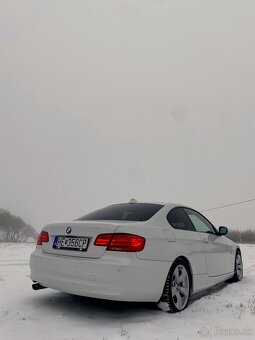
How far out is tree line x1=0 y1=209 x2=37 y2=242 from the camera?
68.4m

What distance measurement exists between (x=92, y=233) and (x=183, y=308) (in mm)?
1548

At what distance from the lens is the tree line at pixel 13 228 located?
68356 millimetres

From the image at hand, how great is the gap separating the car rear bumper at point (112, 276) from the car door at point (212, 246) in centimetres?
134

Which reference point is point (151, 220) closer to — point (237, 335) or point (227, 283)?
point (237, 335)

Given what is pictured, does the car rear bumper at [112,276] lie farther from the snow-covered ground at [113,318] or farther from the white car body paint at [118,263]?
the snow-covered ground at [113,318]

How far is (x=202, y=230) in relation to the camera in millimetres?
5430

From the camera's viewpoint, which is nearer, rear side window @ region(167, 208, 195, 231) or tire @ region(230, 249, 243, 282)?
rear side window @ region(167, 208, 195, 231)

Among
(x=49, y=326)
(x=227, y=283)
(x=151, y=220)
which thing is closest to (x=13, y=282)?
(x=49, y=326)

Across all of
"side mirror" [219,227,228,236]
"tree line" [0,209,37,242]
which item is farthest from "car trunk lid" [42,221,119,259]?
"tree line" [0,209,37,242]

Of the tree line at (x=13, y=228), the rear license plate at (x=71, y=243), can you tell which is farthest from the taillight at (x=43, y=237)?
the tree line at (x=13, y=228)

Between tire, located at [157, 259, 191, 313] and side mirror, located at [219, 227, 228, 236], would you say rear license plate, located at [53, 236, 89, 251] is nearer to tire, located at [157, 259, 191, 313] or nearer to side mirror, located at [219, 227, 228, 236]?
tire, located at [157, 259, 191, 313]

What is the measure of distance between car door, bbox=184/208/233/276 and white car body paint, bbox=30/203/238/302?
0.45 m

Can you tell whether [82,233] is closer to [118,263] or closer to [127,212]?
[118,263]

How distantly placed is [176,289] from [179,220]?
3.35ft
